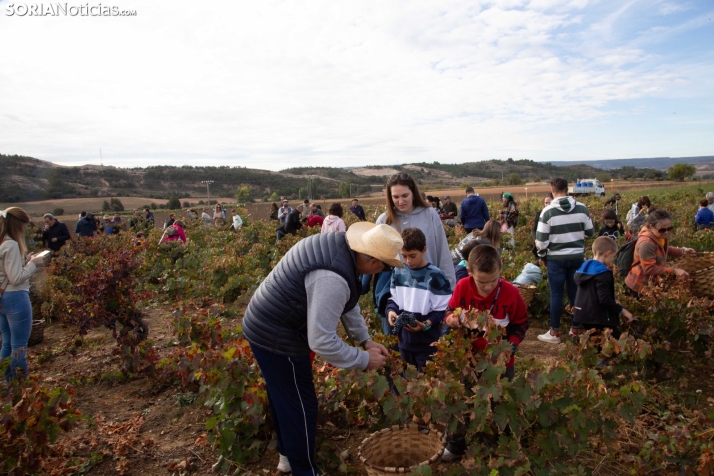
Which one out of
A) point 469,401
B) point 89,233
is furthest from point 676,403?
point 89,233

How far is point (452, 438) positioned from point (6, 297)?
11.5 feet

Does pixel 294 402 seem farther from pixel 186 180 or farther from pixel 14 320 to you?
pixel 186 180

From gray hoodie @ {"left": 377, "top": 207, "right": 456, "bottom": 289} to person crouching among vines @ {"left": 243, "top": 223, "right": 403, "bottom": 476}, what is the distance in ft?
3.24

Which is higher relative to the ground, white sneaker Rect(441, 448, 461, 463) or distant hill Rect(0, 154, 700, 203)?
distant hill Rect(0, 154, 700, 203)

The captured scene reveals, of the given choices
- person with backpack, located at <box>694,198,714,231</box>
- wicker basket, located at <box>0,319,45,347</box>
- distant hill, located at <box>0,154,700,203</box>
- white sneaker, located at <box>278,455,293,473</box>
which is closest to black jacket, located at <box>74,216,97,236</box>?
wicker basket, located at <box>0,319,45,347</box>

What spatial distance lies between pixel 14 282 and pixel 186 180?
7279cm

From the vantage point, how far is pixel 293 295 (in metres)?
2.20

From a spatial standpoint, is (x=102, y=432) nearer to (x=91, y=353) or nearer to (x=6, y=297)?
(x=6, y=297)

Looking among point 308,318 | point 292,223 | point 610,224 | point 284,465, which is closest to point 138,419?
point 284,465

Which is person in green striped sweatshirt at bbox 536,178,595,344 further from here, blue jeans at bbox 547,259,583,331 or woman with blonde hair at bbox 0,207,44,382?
woman with blonde hair at bbox 0,207,44,382

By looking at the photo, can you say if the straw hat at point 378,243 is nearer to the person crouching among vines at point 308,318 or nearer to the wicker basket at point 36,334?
the person crouching among vines at point 308,318

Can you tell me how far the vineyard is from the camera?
2328mm

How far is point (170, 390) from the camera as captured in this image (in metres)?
4.12

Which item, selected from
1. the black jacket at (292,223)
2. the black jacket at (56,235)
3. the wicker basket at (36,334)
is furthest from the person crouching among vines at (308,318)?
the black jacket at (56,235)
